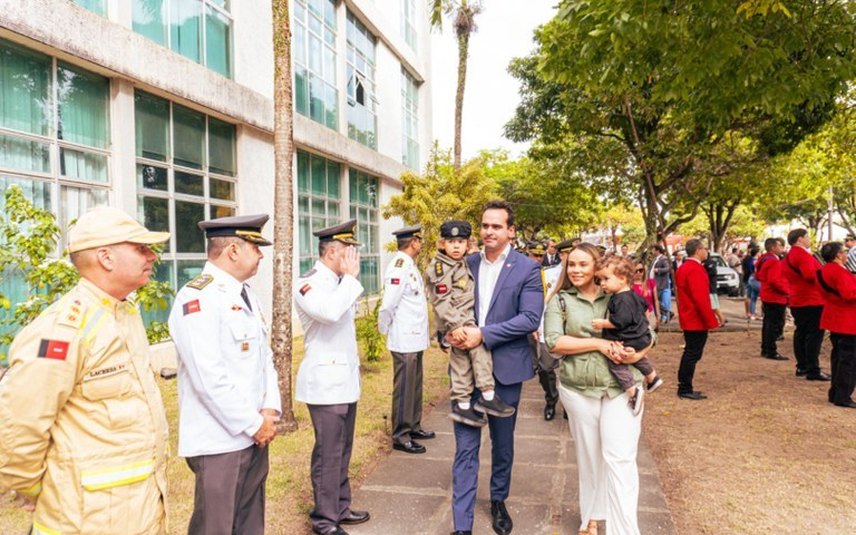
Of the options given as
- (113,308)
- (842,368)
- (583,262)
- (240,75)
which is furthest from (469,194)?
(113,308)

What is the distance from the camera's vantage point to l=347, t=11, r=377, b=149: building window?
16.0 metres

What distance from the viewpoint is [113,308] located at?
2057mm

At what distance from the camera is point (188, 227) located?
30.7 feet

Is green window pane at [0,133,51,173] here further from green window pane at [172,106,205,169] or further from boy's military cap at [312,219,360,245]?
boy's military cap at [312,219,360,245]

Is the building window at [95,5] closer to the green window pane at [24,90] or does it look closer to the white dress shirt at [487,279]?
the green window pane at [24,90]

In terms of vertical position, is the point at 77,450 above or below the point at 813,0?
below

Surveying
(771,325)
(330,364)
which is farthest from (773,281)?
(330,364)

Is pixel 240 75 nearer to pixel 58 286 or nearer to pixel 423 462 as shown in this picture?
pixel 58 286

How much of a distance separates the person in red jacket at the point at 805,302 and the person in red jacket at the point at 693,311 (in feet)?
4.44

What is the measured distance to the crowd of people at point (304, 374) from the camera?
1897mm

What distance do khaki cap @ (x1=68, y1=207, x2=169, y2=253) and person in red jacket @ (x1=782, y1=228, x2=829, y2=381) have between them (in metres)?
7.76

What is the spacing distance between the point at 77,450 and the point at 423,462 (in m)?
3.38

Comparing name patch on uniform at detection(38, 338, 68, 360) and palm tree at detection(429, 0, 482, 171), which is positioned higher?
palm tree at detection(429, 0, 482, 171)

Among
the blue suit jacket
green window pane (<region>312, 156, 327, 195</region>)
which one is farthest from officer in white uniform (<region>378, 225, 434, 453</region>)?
green window pane (<region>312, 156, 327, 195</region>)
